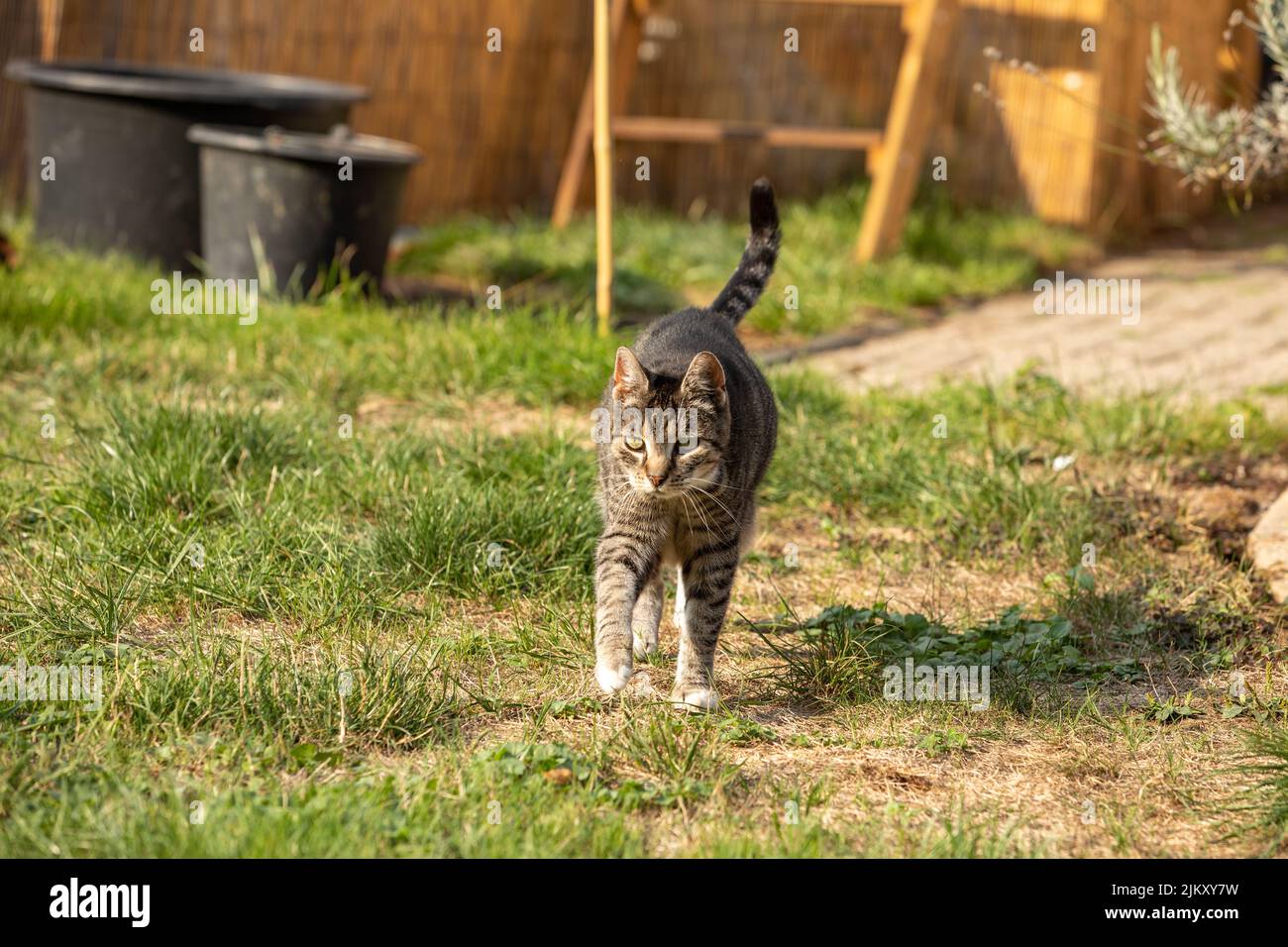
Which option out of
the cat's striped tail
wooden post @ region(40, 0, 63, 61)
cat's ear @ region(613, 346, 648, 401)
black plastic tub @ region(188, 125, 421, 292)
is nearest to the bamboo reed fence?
wooden post @ region(40, 0, 63, 61)

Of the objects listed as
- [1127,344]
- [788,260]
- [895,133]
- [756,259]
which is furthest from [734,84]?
[756,259]

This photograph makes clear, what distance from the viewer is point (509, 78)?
9.05 m

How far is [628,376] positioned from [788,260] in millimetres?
4345

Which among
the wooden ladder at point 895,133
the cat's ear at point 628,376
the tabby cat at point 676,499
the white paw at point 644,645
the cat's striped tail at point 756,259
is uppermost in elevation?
the wooden ladder at point 895,133

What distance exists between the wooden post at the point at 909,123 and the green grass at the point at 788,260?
20cm

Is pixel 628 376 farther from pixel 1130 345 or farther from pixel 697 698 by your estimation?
pixel 1130 345

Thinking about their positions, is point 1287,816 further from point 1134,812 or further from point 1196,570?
point 1196,570

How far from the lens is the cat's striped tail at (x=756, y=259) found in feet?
13.5

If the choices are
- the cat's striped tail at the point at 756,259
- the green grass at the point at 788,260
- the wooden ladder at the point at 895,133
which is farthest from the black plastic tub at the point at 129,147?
the cat's striped tail at the point at 756,259

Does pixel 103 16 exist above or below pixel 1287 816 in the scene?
above

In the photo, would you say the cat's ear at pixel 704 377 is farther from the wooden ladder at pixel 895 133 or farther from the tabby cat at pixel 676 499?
the wooden ladder at pixel 895 133

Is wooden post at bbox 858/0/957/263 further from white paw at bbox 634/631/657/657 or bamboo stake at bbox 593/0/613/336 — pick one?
white paw at bbox 634/631/657/657

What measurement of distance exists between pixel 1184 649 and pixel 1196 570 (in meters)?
0.49

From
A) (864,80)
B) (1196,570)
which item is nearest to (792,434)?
(1196,570)
